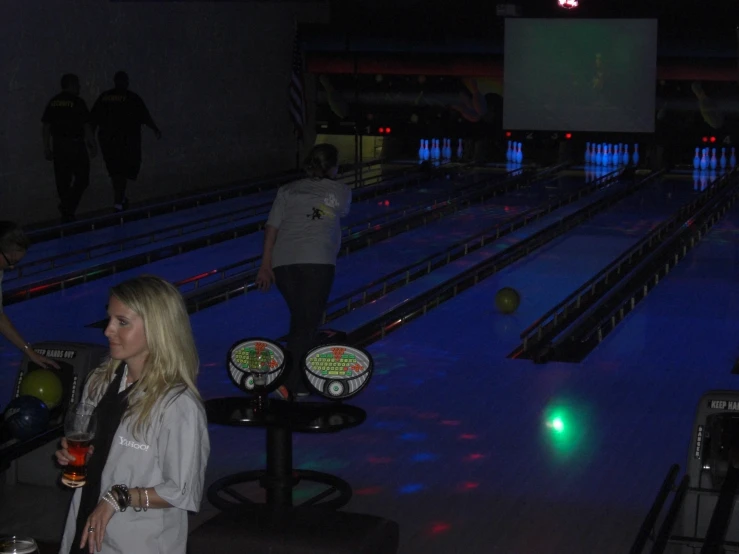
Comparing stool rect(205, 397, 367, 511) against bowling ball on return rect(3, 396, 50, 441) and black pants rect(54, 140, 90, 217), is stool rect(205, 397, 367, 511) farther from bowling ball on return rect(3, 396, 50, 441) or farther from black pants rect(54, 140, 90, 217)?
black pants rect(54, 140, 90, 217)

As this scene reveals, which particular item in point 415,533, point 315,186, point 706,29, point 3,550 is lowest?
point 415,533

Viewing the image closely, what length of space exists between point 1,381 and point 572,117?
9405 millimetres

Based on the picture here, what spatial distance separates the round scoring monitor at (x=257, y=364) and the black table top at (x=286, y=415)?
0.06 meters

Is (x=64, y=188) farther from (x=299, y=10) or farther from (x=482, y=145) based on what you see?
(x=482, y=145)

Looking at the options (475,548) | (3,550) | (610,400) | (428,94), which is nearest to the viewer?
(3,550)

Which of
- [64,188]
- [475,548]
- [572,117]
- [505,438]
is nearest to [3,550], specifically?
[475,548]

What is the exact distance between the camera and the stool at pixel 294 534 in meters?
2.59

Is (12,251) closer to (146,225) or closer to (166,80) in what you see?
(146,225)

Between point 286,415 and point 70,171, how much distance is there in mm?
7105

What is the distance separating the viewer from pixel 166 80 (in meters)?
12.0

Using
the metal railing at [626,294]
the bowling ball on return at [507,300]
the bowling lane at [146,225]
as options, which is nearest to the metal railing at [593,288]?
the metal railing at [626,294]

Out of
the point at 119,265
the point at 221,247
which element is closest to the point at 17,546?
the point at 119,265

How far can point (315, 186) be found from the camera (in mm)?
4875

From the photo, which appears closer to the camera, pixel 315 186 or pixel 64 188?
pixel 315 186
